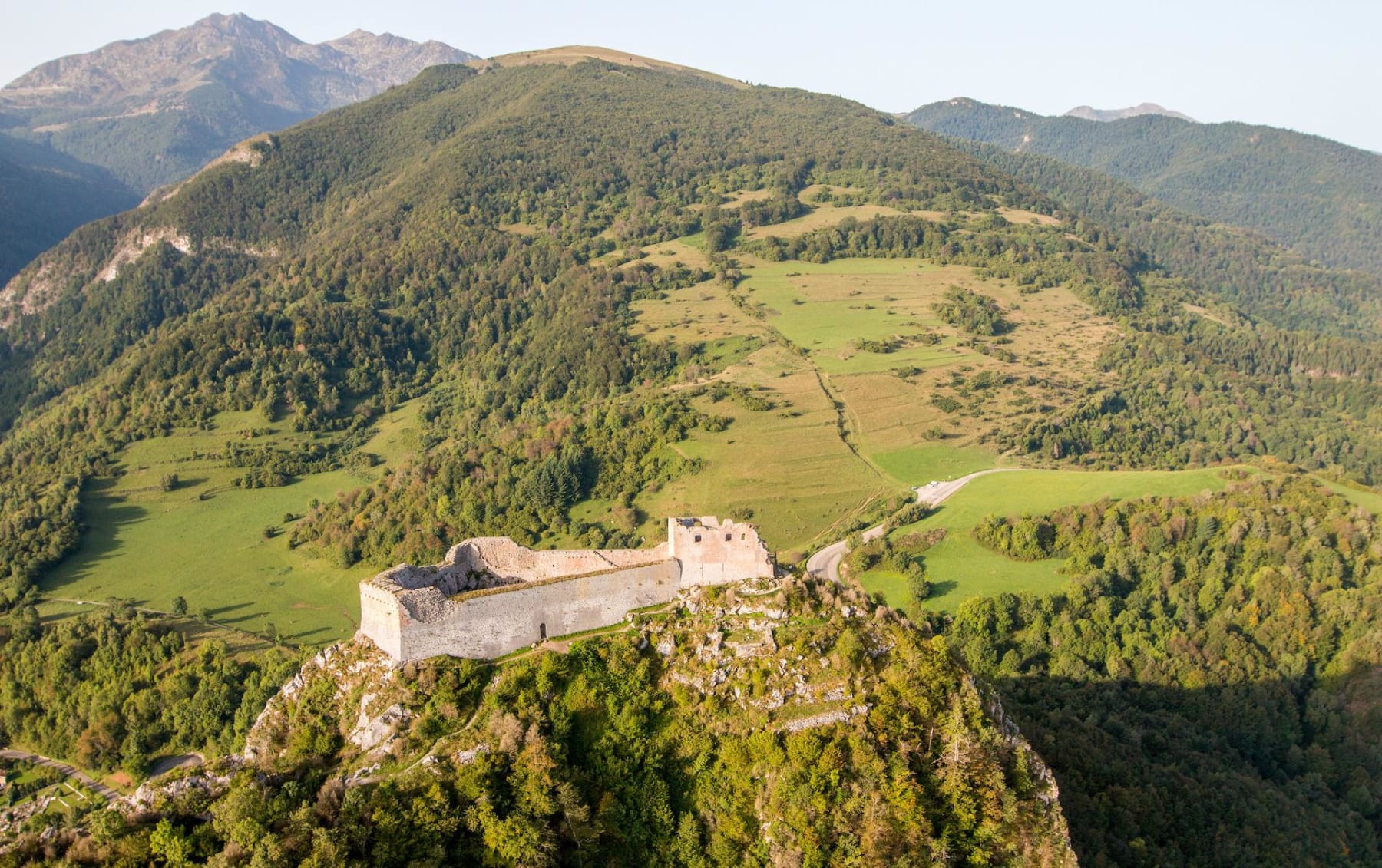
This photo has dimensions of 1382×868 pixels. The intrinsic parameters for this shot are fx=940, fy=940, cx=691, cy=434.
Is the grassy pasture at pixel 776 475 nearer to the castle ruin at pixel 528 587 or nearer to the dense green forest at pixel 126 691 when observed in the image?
the dense green forest at pixel 126 691

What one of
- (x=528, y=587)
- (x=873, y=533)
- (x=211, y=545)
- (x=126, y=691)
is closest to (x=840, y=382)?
(x=873, y=533)

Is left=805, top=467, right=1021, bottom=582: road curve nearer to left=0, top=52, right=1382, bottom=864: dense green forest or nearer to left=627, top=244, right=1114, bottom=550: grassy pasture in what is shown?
left=627, top=244, right=1114, bottom=550: grassy pasture

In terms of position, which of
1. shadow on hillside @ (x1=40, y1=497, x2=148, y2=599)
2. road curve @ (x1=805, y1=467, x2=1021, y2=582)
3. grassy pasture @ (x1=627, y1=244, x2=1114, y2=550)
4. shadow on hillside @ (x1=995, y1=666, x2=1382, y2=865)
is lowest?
shadow on hillside @ (x1=40, y1=497, x2=148, y2=599)

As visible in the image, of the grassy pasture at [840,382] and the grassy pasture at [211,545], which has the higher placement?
the grassy pasture at [840,382]

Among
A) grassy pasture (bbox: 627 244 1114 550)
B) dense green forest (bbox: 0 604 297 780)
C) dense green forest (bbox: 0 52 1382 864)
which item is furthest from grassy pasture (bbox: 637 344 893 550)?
dense green forest (bbox: 0 604 297 780)

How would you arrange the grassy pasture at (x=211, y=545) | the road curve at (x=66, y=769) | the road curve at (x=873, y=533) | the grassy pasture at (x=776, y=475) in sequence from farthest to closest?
the grassy pasture at (x=776, y=475) < the grassy pasture at (x=211, y=545) < the road curve at (x=873, y=533) < the road curve at (x=66, y=769)

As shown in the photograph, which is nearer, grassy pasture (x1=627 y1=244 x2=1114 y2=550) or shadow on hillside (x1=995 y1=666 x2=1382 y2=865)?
shadow on hillside (x1=995 y1=666 x2=1382 y2=865)

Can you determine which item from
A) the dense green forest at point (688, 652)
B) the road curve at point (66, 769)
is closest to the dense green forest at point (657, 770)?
the dense green forest at point (688, 652)

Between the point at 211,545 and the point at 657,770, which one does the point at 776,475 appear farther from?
the point at 657,770
